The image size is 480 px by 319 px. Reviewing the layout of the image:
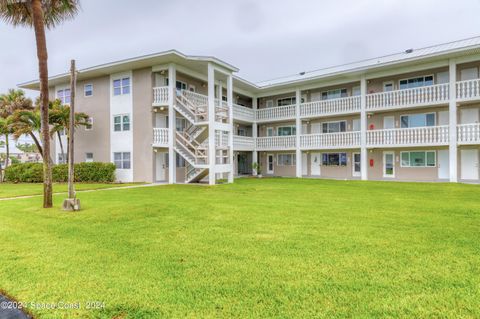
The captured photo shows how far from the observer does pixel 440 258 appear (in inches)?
195

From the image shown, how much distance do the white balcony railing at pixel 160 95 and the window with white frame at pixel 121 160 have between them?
14.1ft

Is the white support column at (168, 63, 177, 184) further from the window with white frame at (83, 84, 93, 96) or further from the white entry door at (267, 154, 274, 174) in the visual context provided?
the white entry door at (267, 154, 274, 174)

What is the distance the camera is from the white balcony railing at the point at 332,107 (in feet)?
73.5

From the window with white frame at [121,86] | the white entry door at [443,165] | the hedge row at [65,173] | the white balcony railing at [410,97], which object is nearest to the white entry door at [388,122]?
the white balcony railing at [410,97]

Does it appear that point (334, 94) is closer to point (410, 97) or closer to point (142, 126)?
point (410, 97)

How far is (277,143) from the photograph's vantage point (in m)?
25.9

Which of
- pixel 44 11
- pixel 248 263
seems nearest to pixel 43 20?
pixel 44 11

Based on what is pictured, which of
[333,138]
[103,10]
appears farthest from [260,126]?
[103,10]

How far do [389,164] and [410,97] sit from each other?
5.10 m

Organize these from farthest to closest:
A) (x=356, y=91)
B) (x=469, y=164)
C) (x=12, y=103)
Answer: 1. (x=356, y=91)
2. (x=12, y=103)
3. (x=469, y=164)

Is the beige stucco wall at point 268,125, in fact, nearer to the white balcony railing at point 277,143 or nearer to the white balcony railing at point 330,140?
the white balcony railing at point 277,143

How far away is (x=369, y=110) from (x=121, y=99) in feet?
58.3

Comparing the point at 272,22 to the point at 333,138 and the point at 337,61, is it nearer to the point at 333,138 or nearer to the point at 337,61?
the point at 333,138

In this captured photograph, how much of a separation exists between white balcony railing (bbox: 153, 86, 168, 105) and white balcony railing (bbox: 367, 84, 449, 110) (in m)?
14.3
